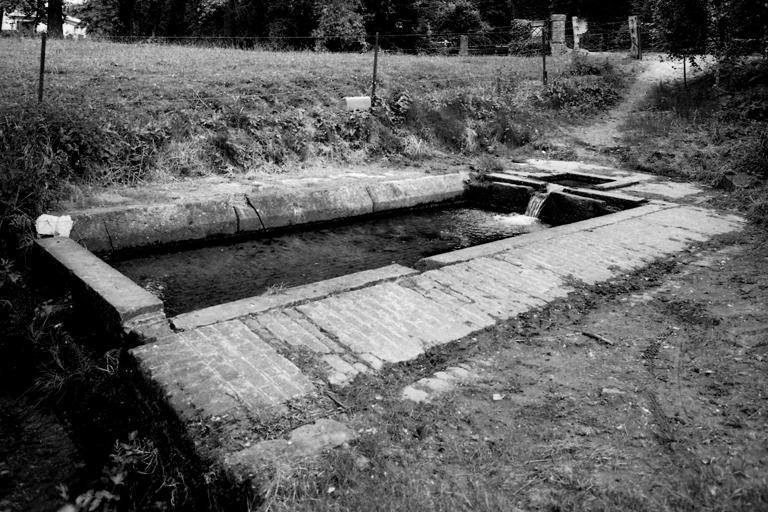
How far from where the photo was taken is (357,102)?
900 centimetres

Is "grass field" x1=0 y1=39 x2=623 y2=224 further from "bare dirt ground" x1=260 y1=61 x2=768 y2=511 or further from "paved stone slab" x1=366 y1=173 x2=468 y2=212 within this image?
"bare dirt ground" x1=260 y1=61 x2=768 y2=511

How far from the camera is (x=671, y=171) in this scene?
28.3 ft

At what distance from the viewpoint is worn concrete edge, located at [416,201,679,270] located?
4484 mm

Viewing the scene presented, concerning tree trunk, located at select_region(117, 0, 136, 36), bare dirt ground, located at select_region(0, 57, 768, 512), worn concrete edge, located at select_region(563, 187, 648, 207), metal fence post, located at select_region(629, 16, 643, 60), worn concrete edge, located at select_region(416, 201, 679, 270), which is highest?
tree trunk, located at select_region(117, 0, 136, 36)

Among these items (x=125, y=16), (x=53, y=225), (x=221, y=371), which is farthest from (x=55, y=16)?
(x=221, y=371)

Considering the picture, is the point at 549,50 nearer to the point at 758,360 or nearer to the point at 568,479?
the point at 758,360

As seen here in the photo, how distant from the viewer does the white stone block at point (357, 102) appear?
29.3 ft

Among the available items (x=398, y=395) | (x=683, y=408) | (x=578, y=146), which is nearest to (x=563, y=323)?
(x=683, y=408)

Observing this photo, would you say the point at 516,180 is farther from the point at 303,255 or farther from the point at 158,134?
the point at 158,134

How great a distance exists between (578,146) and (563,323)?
23.9ft

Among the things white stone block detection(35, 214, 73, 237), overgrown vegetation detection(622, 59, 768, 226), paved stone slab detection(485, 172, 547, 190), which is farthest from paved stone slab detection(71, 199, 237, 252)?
overgrown vegetation detection(622, 59, 768, 226)

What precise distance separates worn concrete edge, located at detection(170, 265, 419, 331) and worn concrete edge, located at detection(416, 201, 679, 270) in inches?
11.8

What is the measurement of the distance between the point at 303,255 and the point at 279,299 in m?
2.10

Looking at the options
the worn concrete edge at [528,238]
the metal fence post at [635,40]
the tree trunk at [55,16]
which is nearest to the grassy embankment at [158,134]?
the worn concrete edge at [528,238]
